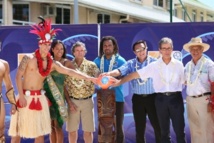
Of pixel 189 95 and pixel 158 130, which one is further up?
pixel 189 95

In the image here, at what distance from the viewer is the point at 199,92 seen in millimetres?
6664

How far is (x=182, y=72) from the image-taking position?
684 centimetres

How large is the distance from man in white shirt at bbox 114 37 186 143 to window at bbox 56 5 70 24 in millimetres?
14341

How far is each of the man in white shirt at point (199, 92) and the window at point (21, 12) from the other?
13628 millimetres

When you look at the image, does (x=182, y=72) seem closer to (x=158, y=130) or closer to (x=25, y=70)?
(x=158, y=130)

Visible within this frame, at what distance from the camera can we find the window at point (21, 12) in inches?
768

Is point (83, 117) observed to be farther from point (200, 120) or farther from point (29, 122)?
point (200, 120)

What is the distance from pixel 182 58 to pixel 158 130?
1.58 metres

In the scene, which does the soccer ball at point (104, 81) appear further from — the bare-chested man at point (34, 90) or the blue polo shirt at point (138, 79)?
the blue polo shirt at point (138, 79)

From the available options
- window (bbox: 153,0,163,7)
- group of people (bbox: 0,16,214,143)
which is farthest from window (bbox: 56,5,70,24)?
group of people (bbox: 0,16,214,143)

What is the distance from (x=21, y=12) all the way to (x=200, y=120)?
14.1 meters

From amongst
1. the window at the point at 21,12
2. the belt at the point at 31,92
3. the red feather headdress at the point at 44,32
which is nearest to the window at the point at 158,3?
the window at the point at 21,12

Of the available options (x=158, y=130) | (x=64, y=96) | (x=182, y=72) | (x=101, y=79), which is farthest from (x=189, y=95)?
(x=64, y=96)

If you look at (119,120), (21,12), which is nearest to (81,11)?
(21,12)
